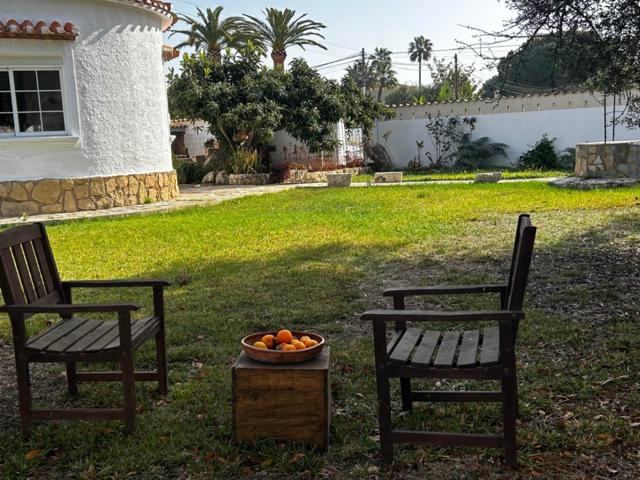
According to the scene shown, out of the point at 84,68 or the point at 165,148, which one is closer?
the point at 84,68

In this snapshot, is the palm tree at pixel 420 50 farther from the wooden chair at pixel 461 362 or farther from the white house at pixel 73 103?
the wooden chair at pixel 461 362

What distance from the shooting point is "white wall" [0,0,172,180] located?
12.3 meters

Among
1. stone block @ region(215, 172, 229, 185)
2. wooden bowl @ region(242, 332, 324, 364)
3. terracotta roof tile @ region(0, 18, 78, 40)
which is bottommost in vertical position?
wooden bowl @ region(242, 332, 324, 364)

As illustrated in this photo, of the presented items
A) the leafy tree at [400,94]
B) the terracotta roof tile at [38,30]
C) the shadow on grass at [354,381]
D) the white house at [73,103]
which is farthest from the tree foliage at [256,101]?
the leafy tree at [400,94]

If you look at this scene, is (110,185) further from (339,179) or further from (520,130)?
(520,130)

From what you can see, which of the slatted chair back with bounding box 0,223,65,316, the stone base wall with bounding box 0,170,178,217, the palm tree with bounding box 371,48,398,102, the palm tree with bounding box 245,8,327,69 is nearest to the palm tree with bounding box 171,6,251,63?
the palm tree with bounding box 245,8,327,69

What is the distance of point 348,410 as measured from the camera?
357cm

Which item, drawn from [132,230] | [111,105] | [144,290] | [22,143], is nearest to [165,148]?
[111,105]

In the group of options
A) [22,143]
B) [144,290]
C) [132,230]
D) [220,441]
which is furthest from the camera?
[22,143]

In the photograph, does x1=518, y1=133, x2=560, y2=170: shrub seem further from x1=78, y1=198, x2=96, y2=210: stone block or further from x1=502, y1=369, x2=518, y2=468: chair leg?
x1=502, y1=369, x2=518, y2=468: chair leg

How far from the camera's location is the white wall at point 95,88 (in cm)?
1232

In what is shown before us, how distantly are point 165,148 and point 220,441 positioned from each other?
41.4ft

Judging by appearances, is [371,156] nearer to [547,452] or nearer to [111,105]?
[111,105]

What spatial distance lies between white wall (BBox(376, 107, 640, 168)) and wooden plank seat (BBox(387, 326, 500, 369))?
1818 centimetres
